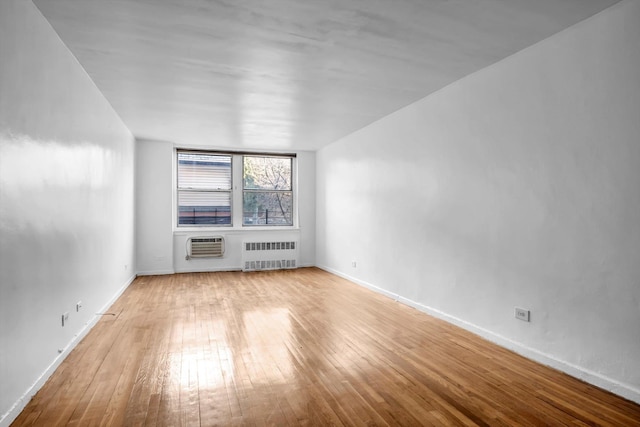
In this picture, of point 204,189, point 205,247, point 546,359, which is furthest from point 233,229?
point 546,359

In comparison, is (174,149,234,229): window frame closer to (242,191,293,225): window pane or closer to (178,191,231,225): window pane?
(178,191,231,225): window pane

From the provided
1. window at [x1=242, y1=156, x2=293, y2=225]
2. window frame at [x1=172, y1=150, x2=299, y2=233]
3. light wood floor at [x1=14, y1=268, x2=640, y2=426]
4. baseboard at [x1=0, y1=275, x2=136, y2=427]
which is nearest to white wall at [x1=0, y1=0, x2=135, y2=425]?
baseboard at [x1=0, y1=275, x2=136, y2=427]

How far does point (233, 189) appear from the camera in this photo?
25.6 feet

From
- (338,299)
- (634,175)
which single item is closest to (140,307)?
(338,299)

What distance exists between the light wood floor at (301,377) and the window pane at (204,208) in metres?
3.38

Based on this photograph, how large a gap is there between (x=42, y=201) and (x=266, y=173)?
5644 millimetres

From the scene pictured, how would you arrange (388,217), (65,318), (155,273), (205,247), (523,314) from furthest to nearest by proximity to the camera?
(205,247) → (155,273) → (388,217) → (523,314) → (65,318)

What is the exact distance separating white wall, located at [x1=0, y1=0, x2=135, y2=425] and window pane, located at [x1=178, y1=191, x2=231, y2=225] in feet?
11.2

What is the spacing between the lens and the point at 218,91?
163 inches

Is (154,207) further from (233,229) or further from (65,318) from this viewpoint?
(65,318)

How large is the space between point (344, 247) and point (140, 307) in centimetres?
348

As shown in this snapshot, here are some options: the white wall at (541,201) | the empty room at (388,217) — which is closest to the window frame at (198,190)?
the empty room at (388,217)

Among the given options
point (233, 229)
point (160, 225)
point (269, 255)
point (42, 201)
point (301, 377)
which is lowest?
point (301, 377)

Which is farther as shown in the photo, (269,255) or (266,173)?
(266,173)
